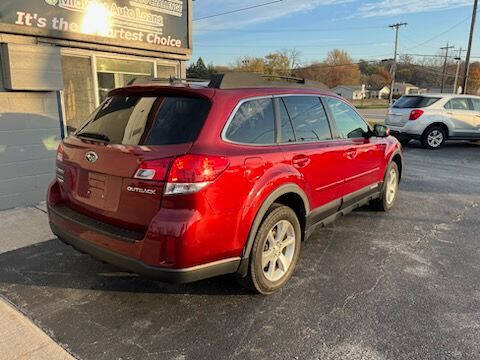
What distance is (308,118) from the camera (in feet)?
12.8

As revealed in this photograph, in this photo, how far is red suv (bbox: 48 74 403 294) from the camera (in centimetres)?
261

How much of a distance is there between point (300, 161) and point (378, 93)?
118965mm

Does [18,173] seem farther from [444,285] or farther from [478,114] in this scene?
[478,114]

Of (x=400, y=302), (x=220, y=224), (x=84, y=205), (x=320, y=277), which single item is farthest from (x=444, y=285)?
(x=84, y=205)

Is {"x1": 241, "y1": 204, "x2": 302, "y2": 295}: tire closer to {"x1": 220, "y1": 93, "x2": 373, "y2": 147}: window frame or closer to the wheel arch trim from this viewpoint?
the wheel arch trim

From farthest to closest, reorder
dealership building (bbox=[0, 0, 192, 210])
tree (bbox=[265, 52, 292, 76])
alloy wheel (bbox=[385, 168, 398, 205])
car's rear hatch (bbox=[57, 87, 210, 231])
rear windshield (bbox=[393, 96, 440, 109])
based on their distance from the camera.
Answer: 1. tree (bbox=[265, 52, 292, 76])
2. rear windshield (bbox=[393, 96, 440, 109])
3. alloy wheel (bbox=[385, 168, 398, 205])
4. dealership building (bbox=[0, 0, 192, 210])
5. car's rear hatch (bbox=[57, 87, 210, 231])

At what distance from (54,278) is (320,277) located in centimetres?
243

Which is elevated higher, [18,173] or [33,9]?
[33,9]

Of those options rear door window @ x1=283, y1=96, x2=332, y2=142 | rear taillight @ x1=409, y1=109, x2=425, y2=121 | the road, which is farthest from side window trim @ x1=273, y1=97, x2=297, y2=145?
the road

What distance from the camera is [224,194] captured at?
2.73 meters

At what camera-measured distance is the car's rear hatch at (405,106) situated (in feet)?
40.6

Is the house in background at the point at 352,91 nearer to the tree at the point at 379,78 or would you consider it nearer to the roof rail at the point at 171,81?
the tree at the point at 379,78

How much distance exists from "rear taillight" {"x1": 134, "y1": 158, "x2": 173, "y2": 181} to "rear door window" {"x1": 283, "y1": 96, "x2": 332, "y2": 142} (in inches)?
57.9

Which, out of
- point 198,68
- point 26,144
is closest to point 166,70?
point 26,144
